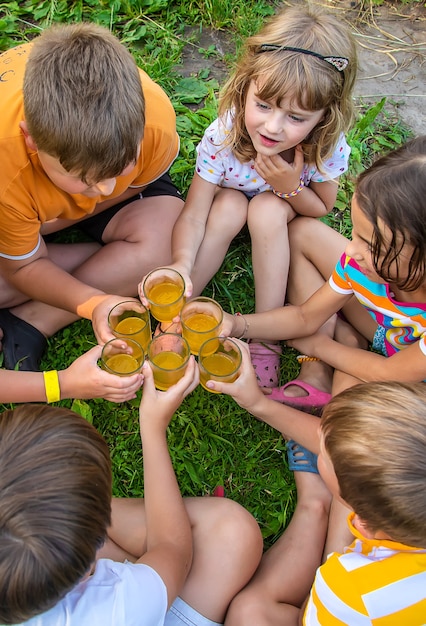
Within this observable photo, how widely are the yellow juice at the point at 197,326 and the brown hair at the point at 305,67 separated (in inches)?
42.4

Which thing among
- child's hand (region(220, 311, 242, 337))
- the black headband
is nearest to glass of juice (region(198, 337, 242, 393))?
child's hand (region(220, 311, 242, 337))

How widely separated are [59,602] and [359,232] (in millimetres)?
1716

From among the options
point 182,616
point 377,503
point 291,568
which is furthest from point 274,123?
point 182,616

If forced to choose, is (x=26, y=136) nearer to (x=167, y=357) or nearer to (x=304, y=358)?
(x=167, y=357)

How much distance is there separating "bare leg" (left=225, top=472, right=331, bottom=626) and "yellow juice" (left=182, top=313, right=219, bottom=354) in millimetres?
872

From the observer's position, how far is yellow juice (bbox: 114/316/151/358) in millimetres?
2650

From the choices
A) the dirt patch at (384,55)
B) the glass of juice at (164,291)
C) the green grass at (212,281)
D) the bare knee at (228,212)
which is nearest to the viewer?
the glass of juice at (164,291)

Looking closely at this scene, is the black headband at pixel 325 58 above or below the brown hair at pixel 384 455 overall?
above

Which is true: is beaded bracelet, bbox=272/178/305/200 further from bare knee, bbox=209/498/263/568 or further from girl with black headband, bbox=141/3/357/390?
bare knee, bbox=209/498/263/568

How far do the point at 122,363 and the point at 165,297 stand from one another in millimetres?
412

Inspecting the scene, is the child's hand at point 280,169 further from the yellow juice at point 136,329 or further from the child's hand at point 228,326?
the yellow juice at point 136,329

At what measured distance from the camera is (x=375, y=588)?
1835 millimetres

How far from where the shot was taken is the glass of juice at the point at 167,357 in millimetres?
2514

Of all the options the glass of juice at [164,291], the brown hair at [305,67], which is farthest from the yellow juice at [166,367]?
the brown hair at [305,67]
